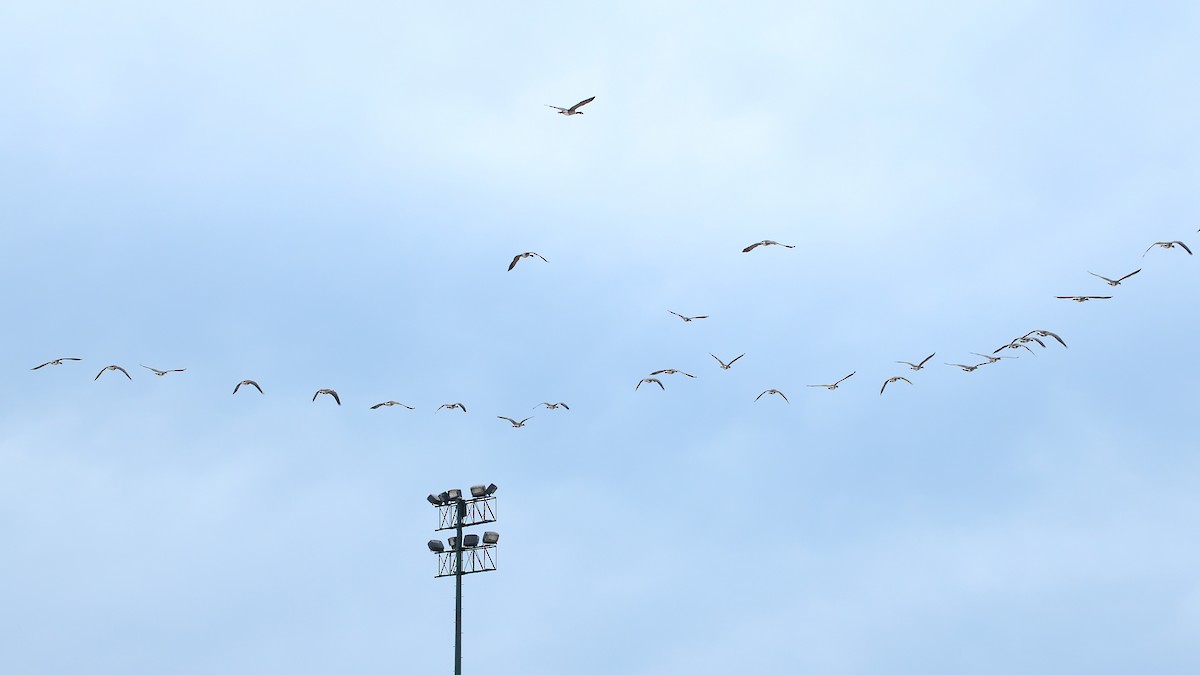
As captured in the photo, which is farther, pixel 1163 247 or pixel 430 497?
pixel 430 497

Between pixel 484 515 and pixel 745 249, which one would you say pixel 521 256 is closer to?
pixel 745 249

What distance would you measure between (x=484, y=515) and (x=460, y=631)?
25.7 feet

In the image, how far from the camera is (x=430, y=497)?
81688 mm

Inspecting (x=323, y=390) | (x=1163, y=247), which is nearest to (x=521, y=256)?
(x=323, y=390)

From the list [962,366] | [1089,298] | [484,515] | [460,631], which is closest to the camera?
[1089,298]

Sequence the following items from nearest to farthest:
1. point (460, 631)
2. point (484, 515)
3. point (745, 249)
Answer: point (745, 249) < point (460, 631) < point (484, 515)

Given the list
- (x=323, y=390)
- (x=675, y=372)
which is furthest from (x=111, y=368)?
(x=675, y=372)

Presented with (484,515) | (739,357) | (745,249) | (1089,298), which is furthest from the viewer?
(484,515)

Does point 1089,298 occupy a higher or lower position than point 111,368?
lower

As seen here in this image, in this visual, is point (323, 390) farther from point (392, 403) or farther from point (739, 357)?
point (739, 357)

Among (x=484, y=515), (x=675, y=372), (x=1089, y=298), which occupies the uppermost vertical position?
(x=484, y=515)

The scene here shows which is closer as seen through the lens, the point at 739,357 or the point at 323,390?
the point at 739,357

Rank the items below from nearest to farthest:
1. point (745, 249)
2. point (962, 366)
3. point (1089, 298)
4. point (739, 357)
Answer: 1. point (745, 249)
2. point (1089, 298)
3. point (739, 357)
4. point (962, 366)

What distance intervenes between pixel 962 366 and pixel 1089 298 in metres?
9.71
